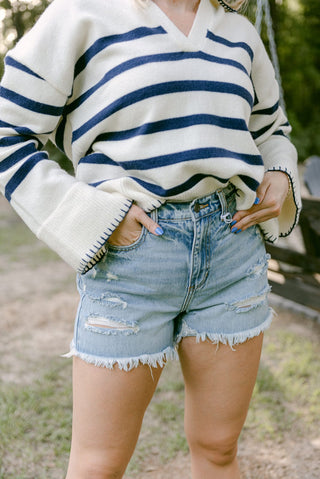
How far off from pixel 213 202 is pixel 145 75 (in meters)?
0.33

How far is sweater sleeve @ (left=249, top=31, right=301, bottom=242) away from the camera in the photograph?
1415 mm

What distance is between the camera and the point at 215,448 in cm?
141

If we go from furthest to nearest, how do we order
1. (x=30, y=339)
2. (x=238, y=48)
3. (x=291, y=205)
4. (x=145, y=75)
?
(x=30, y=339), (x=291, y=205), (x=238, y=48), (x=145, y=75)

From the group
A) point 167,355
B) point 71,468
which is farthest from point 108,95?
point 71,468

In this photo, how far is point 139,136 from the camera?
45.4 inches

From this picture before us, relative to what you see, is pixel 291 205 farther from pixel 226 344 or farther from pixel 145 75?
pixel 145 75

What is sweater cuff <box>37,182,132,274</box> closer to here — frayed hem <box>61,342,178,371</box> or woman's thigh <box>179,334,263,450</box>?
frayed hem <box>61,342,178,371</box>

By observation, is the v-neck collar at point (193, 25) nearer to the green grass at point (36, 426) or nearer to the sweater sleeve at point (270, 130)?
the sweater sleeve at point (270, 130)

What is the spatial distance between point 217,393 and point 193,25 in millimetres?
905

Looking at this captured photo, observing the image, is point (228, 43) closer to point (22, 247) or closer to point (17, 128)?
point (17, 128)

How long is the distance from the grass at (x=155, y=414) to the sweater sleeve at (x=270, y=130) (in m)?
1.36

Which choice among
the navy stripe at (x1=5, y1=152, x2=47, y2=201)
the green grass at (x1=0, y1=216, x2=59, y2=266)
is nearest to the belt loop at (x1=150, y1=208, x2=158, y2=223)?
the navy stripe at (x1=5, y1=152, x2=47, y2=201)

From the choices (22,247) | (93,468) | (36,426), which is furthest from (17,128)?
(22,247)

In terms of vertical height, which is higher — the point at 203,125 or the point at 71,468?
the point at 203,125
